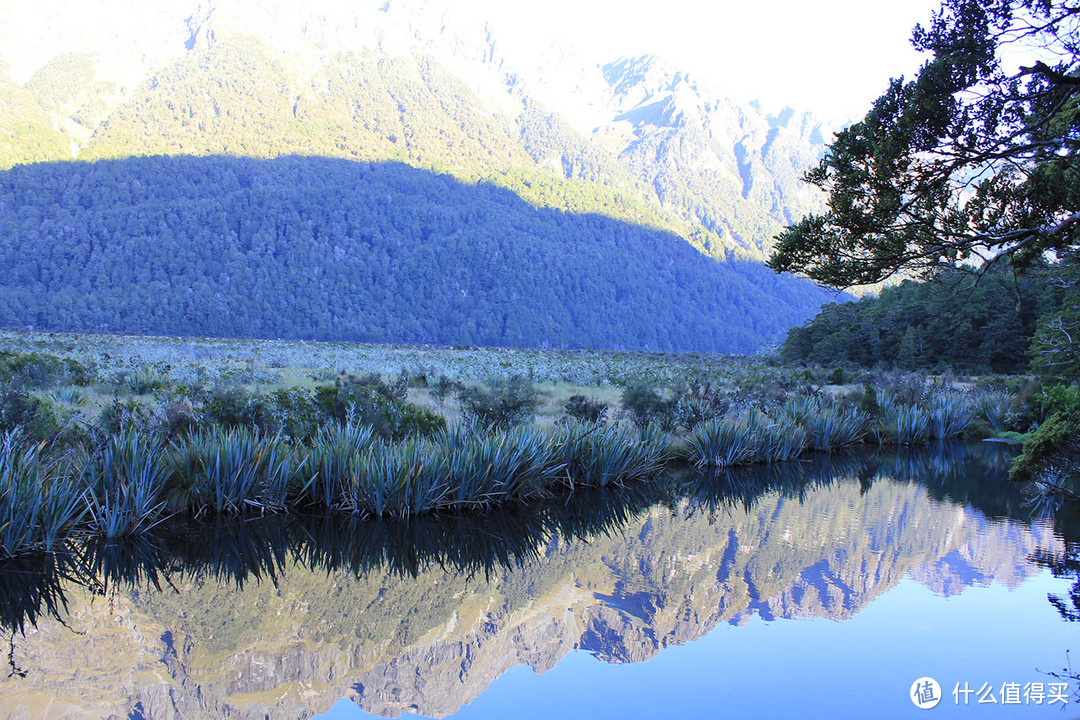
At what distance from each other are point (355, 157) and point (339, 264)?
2797 centimetres

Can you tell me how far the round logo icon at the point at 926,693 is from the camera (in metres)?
4.02

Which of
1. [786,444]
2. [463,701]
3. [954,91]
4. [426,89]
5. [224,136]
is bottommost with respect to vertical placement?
[463,701]

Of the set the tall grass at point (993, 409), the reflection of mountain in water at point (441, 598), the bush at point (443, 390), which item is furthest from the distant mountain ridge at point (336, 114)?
the reflection of mountain in water at point (441, 598)

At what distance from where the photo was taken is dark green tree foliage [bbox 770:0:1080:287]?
629 centimetres

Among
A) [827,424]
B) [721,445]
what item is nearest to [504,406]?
[721,445]

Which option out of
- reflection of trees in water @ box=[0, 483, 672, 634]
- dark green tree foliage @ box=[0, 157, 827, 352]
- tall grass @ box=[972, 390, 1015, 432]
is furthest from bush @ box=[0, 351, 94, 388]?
dark green tree foliage @ box=[0, 157, 827, 352]

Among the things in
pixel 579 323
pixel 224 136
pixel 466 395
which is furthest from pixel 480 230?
pixel 466 395

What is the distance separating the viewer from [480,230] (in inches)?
4380

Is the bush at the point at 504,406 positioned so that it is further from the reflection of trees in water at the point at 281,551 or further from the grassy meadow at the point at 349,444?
the reflection of trees in water at the point at 281,551

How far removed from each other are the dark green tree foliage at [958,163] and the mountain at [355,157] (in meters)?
88.4

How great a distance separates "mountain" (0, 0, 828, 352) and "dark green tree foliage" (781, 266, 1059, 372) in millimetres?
61532

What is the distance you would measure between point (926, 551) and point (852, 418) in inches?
299

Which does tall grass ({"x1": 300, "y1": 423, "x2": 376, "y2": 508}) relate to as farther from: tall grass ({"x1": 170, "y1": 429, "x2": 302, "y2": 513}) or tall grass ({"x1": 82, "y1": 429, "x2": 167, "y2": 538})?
tall grass ({"x1": 82, "y1": 429, "x2": 167, "y2": 538})

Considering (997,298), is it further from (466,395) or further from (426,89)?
(426,89)
